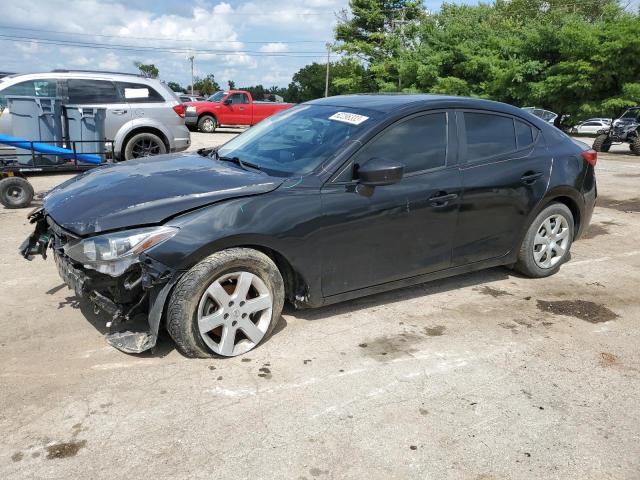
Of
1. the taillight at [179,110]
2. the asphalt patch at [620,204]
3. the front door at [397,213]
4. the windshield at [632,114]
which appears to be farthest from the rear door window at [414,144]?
the windshield at [632,114]

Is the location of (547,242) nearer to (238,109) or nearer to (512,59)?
(238,109)

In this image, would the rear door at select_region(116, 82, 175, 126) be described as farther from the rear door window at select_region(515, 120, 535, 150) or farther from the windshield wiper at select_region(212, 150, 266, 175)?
the rear door window at select_region(515, 120, 535, 150)

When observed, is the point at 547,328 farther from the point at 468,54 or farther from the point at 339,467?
the point at 468,54

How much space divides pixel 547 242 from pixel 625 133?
50.4ft

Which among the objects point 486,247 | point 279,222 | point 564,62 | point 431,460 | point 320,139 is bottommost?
point 431,460

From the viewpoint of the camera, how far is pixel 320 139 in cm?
398

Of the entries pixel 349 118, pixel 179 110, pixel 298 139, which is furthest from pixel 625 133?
pixel 298 139

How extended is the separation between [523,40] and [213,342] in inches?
1134

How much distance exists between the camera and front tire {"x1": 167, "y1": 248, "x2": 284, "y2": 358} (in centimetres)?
320

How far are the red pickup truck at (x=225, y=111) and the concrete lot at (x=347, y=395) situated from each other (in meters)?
19.4

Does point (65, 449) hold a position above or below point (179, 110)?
below

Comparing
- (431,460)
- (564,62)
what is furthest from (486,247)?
(564,62)

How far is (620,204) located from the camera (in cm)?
915

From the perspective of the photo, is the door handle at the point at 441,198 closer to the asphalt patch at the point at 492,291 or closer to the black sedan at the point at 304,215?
the black sedan at the point at 304,215
